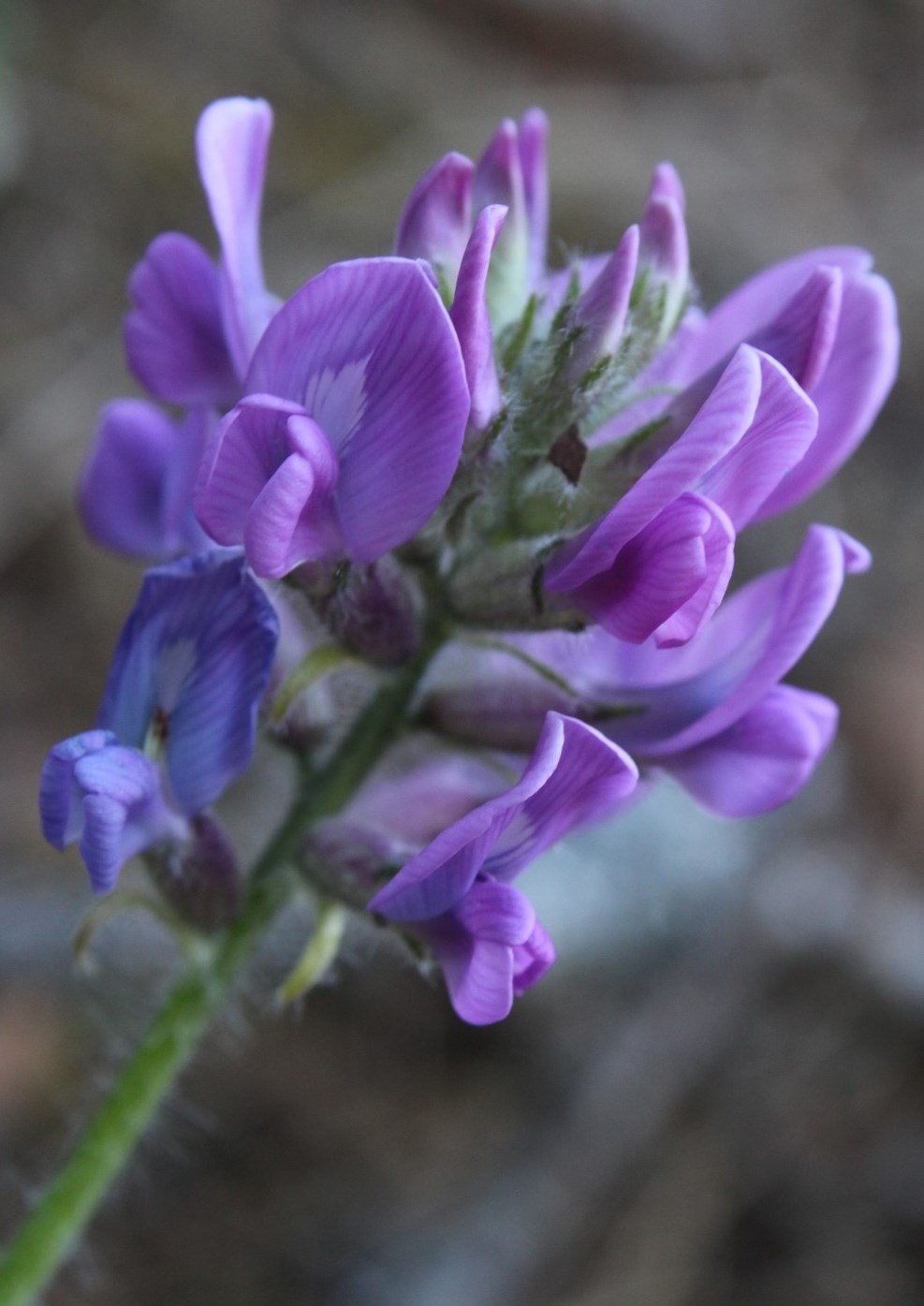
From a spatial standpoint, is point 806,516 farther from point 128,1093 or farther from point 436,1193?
point 128,1093

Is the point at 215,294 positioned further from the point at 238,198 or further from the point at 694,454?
the point at 694,454

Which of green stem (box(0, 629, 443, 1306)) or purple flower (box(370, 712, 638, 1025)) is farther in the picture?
green stem (box(0, 629, 443, 1306))

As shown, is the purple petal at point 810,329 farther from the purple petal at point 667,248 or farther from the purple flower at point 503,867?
the purple flower at point 503,867

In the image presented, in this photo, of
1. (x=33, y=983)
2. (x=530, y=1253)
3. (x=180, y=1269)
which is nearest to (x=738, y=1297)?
(x=530, y=1253)

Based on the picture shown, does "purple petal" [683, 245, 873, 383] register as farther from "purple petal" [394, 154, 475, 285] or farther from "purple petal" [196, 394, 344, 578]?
"purple petal" [196, 394, 344, 578]

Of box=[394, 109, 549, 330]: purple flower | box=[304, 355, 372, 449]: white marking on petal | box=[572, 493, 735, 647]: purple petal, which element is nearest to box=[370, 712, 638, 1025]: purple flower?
box=[572, 493, 735, 647]: purple petal

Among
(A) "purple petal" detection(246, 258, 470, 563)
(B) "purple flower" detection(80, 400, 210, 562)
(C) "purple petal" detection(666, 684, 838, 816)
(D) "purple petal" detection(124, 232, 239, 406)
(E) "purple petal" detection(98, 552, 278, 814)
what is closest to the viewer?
(A) "purple petal" detection(246, 258, 470, 563)

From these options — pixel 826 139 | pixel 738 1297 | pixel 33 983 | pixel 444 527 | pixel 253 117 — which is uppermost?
pixel 253 117

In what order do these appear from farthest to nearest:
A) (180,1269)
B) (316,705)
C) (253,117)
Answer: (180,1269) < (316,705) < (253,117)
